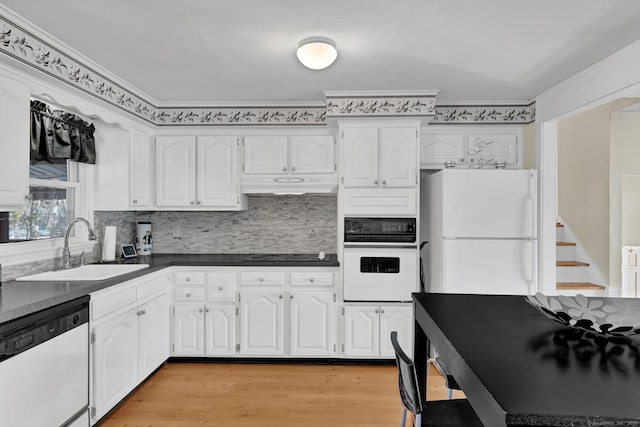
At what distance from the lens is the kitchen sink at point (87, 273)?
247 centimetres

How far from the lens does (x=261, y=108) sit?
3.66 meters

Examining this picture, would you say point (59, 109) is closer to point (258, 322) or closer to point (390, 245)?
point (258, 322)

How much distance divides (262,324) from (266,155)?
1.59 m

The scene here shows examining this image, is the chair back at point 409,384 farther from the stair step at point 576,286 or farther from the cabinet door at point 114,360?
the stair step at point 576,286

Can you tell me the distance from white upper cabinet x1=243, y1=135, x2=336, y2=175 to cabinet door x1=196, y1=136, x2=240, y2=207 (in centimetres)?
14

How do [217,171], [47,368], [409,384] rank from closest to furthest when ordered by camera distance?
[409,384] < [47,368] < [217,171]

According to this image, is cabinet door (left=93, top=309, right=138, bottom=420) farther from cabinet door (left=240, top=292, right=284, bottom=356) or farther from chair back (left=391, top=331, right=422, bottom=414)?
chair back (left=391, top=331, right=422, bottom=414)

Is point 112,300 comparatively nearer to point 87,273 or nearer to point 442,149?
point 87,273

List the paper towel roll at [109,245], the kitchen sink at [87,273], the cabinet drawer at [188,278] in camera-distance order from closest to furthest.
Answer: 1. the kitchen sink at [87,273]
2. the paper towel roll at [109,245]
3. the cabinet drawer at [188,278]

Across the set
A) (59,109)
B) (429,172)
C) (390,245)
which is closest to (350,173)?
(390,245)

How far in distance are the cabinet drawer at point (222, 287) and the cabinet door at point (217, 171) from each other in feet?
2.31

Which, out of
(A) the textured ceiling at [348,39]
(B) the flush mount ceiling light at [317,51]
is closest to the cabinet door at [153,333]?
(A) the textured ceiling at [348,39]

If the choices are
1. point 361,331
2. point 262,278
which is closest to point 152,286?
point 262,278

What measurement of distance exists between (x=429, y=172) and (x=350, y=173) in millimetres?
986
